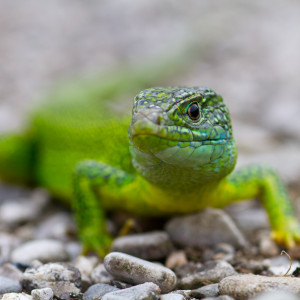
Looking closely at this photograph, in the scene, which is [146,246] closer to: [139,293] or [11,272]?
[139,293]

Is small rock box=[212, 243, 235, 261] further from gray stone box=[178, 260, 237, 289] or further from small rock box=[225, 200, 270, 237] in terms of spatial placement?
small rock box=[225, 200, 270, 237]

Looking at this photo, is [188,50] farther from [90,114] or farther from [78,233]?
[78,233]

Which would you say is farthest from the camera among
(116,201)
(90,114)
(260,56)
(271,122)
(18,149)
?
(260,56)

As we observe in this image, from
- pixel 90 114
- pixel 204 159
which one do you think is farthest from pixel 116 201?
pixel 90 114

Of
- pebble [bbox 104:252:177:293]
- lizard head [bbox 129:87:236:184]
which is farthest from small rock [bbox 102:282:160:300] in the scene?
lizard head [bbox 129:87:236:184]

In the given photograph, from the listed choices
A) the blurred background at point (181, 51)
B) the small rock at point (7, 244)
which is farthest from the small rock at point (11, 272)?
the blurred background at point (181, 51)

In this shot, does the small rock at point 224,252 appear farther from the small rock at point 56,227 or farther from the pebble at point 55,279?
the small rock at point 56,227
